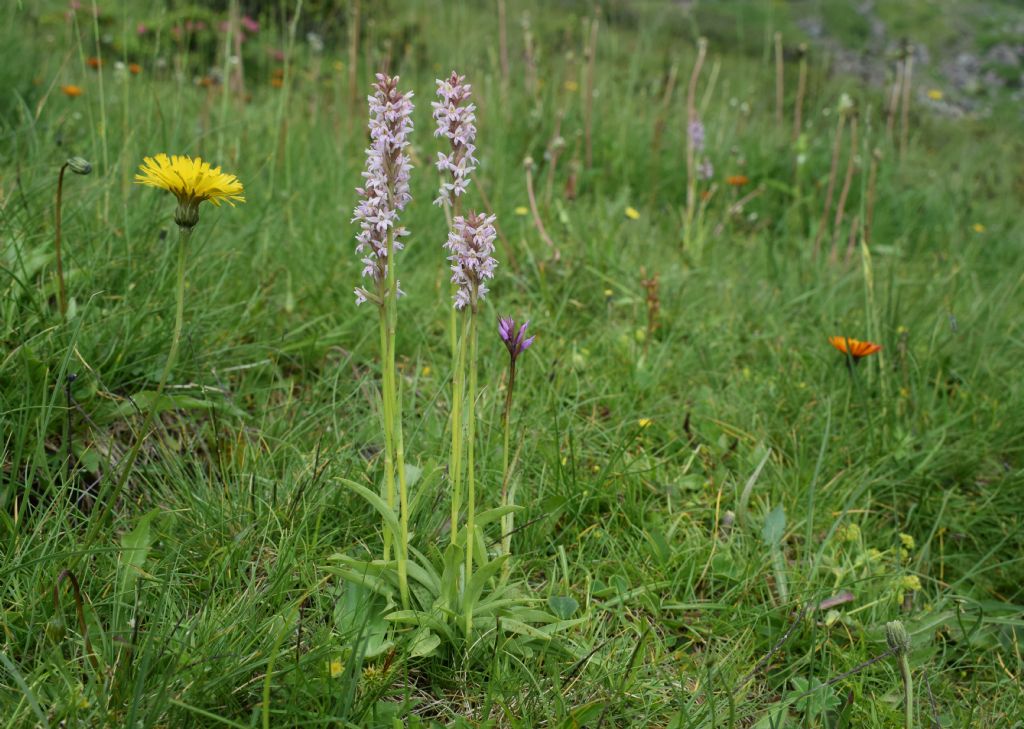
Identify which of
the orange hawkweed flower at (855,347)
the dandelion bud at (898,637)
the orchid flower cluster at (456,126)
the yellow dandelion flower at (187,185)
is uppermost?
the orchid flower cluster at (456,126)

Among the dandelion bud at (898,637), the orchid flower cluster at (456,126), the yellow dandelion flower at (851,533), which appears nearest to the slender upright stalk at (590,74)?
the yellow dandelion flower at (851,533)

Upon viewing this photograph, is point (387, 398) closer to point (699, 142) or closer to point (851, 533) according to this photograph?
point (851, 533)

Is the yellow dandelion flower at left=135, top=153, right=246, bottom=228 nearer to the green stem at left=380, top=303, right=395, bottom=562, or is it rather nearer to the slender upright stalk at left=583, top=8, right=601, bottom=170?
the green stem at left=380, top=303, right=395, bottom=562

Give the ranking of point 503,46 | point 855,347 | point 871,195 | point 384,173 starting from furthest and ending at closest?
point 503,46 < point 871,195 < point 855,347 < point 384,173

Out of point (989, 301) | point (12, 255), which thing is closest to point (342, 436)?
point (12, 255)

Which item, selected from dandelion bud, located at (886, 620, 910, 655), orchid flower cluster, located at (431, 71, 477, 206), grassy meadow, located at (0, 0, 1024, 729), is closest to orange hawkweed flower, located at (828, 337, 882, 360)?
grassy meadow, located at (0, 0, 1024, 729)

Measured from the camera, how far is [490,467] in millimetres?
1676

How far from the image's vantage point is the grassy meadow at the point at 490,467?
47.0 inches

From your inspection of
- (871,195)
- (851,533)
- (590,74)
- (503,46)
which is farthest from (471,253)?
(503,46)

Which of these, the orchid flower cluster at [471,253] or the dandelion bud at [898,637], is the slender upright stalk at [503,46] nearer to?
the orchid flower cluster at [471,253]

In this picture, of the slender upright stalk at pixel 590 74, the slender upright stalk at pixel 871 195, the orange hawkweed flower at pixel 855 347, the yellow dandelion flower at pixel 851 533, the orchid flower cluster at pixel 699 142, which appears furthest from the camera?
the slender upright stalk at pixel 590 74

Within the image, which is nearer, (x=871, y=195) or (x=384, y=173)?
(x=384, y=173)

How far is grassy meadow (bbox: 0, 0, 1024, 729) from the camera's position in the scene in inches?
47.0

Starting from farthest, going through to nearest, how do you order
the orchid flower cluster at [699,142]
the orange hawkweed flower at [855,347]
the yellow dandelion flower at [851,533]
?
the orchid flower cluster at [699,142]
the orange hawkweed flower at [855,347]
the yellow dandelion flower at [851,533]
